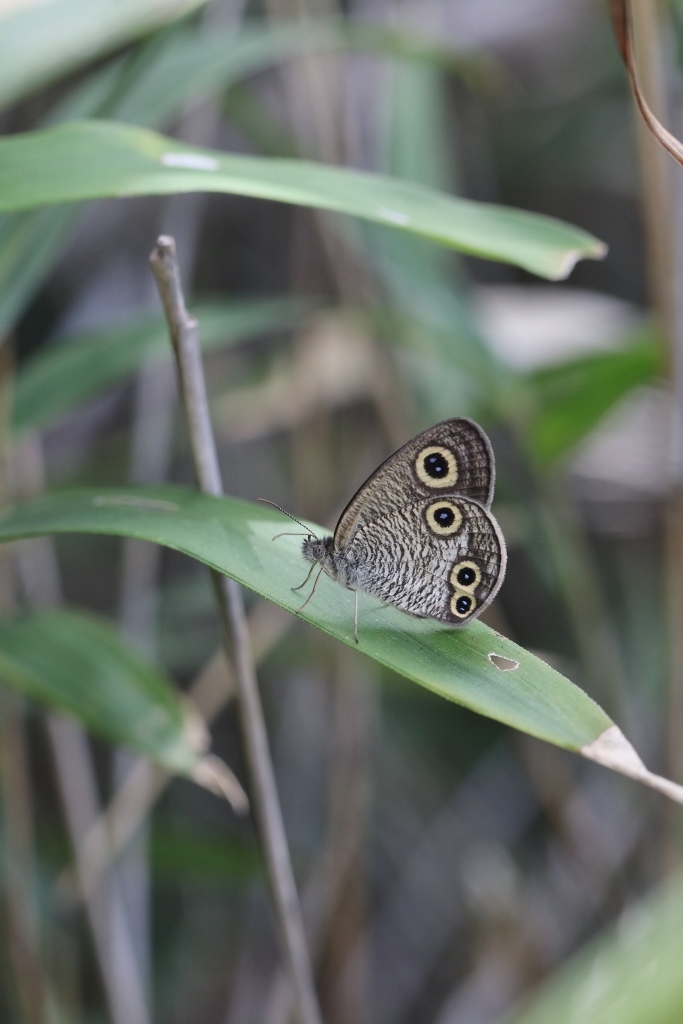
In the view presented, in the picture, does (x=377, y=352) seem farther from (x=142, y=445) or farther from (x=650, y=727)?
(x=650, y=727)

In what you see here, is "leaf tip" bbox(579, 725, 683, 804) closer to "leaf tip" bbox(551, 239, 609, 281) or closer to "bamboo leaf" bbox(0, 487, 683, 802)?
"bamboo leaf" bbox(0, 487, 683, 802)

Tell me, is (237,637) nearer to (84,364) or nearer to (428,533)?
(428,533)

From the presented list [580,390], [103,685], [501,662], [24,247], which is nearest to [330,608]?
[501,662]

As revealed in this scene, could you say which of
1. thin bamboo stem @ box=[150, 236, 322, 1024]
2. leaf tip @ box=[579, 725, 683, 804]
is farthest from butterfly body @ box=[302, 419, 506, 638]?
leaf tip @ box=[579, 725, 683, 804]

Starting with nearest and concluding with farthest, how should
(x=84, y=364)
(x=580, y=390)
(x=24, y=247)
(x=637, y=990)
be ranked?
1. (x=637, y=990)
2. (x=24, y=247)
3. (x=84, y=364)
4. (x=580, y=390)

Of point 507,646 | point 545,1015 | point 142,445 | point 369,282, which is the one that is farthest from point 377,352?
point 545,1015

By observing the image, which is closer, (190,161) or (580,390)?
(190,161)
